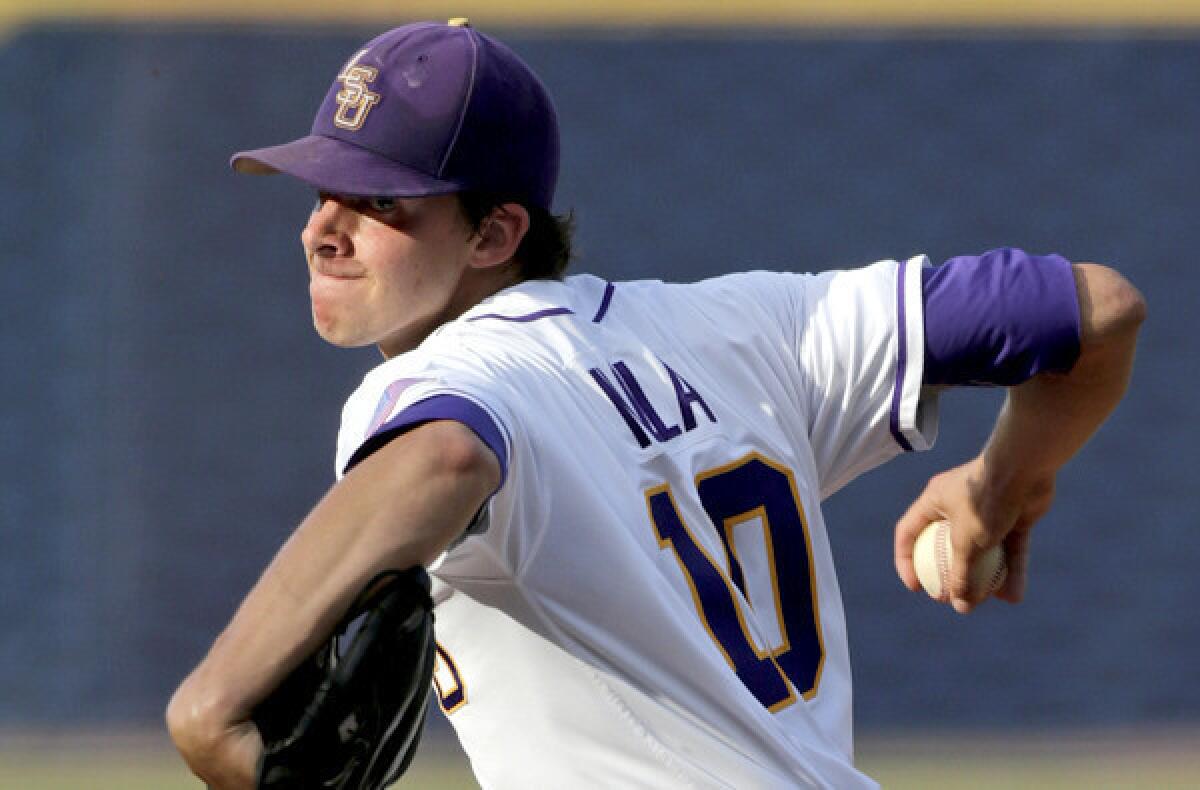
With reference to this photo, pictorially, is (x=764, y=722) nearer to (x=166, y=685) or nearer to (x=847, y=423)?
(x=847, y=423)

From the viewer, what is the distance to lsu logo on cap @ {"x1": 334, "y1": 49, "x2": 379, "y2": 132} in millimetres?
1935

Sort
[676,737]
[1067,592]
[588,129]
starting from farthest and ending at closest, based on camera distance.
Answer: [588,129] → [1067,592] → [676,737]

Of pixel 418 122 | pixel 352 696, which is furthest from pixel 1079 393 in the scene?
pixel 352 696

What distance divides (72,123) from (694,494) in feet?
17.2

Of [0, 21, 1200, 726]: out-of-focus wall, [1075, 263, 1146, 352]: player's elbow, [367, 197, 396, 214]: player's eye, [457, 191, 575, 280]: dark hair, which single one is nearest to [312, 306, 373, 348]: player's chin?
[367, 197, 396, 214]: player's eye

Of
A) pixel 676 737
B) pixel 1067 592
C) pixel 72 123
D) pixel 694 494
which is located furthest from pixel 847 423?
pixel 72 123

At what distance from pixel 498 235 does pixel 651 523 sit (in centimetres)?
48

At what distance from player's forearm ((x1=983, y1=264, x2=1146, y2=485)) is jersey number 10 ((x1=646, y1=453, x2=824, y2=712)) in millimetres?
421

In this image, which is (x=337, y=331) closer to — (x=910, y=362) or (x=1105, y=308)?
(x=910, y=362)

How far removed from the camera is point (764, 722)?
175 cm

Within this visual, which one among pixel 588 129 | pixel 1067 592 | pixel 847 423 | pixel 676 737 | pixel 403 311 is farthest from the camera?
pixel 588 129

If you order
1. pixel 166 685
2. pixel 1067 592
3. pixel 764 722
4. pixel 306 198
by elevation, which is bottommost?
pixel 166 685

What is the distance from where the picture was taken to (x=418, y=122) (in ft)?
6.27

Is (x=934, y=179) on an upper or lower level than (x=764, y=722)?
lower
